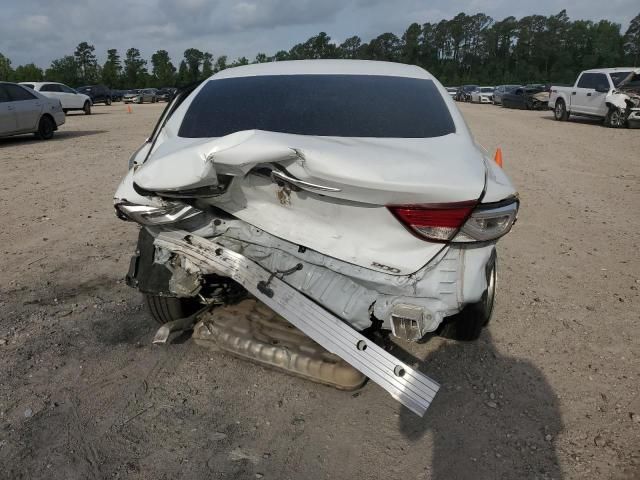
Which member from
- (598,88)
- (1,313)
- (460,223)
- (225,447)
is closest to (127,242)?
(1,313)

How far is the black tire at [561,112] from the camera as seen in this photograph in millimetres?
19316

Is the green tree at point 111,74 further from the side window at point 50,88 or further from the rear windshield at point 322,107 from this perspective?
the rear windshield at point 322,107

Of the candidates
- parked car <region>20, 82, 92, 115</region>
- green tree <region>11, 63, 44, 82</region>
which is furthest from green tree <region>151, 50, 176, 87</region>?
parked car <region>20, 82, 92, 115</region>

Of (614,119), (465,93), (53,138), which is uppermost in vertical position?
(614,119)

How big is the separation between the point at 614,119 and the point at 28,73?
6593cm

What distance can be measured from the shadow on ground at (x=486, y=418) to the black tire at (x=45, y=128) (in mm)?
13791

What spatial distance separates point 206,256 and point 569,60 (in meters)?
82.4

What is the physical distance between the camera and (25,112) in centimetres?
1308

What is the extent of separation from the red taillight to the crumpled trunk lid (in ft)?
0.11

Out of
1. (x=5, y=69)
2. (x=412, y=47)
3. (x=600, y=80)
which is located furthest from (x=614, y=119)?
(x=412, y=47)

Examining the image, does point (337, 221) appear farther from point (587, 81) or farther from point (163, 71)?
point (163, 71)

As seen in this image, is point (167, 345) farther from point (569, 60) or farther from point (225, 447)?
point (569, 60)

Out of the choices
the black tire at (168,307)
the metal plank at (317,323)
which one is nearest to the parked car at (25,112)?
the black tire at (168,307)

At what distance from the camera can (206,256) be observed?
8.64 feet
